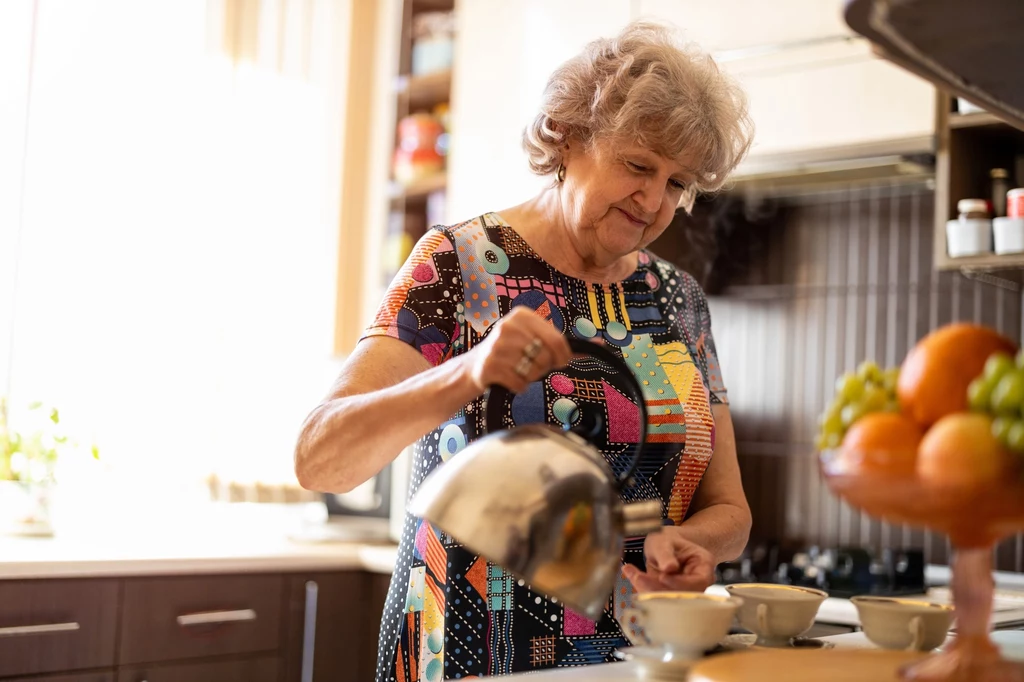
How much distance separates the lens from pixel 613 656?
1232 millimetres

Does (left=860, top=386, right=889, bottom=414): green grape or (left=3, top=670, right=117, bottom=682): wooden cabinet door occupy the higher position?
(left=860, top=386, right=889, bottom=414): green grape

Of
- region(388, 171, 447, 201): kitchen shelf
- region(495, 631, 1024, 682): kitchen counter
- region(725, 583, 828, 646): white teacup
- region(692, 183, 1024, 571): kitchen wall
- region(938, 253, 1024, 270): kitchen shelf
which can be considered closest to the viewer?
region(495, 631, 1024, 682): kitchen counter

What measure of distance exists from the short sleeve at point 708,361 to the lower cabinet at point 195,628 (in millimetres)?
1229

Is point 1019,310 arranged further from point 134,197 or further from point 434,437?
point 134,197

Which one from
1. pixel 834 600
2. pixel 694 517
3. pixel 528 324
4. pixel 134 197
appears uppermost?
pixel 134 197

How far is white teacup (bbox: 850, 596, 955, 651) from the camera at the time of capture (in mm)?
951

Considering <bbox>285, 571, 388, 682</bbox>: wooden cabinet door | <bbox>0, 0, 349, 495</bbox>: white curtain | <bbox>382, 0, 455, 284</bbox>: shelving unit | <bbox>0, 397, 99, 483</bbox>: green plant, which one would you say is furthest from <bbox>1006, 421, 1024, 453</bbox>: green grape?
<bbox>382, 0, 455, 284</bbox>: shelving unit

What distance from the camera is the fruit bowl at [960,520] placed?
67cm

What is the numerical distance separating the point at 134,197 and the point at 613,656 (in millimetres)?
1950

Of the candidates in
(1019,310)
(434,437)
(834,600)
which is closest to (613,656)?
(434,437)

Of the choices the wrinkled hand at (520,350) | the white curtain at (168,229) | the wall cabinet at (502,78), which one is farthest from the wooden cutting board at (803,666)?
the white curtain at (168,229)

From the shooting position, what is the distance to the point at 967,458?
26.5 inches

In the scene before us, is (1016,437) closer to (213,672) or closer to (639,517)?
→ (639,517)

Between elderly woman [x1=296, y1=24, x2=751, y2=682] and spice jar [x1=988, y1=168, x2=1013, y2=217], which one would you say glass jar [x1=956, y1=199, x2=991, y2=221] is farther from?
elderly woman [x1=296, y1=24, x2=751, y2=682]
